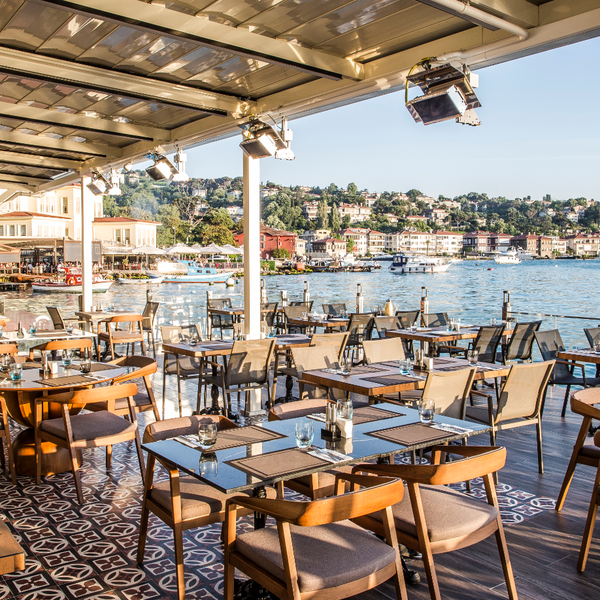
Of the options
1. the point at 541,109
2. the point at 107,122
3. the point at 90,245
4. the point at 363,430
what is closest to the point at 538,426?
the point at 363,430

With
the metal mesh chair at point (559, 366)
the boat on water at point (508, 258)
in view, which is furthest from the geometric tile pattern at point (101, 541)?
the boat on water at point (508, 258)

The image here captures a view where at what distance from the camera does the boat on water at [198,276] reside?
4500 cm

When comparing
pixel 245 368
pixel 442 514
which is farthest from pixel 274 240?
pixel 442 514

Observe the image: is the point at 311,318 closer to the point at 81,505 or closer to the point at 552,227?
the point at 81,505

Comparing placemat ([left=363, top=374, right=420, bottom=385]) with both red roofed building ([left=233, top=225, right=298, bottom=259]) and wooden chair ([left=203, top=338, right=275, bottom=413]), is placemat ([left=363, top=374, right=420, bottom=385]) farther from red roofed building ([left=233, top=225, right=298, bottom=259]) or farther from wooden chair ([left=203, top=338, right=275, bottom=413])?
red roofed building ([left=233, top=225, right=298, bottom=259])

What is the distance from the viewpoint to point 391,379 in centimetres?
404

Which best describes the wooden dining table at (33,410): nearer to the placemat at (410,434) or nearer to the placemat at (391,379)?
the placemat at (391,379)

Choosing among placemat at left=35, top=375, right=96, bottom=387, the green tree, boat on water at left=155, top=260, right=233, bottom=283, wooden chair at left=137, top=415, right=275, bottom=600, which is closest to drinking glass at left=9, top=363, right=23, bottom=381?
placemat at left=35, top=375, right=96, bottom=387

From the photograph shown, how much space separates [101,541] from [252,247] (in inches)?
137

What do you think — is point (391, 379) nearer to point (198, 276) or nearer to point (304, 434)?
point (304, 434)

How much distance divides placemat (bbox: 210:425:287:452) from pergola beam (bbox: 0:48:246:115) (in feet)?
10.9

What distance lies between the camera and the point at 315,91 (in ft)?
16.5

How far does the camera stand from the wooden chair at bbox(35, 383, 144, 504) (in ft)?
12.3

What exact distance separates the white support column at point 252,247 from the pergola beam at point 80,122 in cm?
168
